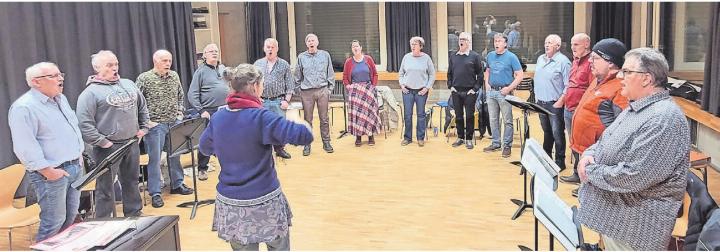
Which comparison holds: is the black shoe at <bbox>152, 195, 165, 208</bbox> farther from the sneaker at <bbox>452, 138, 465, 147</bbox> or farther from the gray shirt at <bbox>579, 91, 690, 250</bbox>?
the gray shirt at <bbox>579, 91, 690, 250</bbox>

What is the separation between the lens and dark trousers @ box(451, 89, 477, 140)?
675 centimetres

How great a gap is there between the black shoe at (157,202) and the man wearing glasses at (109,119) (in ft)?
1.39

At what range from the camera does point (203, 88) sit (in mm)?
5742

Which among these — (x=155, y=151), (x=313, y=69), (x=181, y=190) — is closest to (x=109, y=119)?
(x=155, y=151)

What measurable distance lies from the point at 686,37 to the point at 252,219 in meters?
6.16

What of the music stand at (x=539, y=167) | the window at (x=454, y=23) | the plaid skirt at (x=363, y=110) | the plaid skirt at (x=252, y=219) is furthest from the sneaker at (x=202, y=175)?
the window at (x=454, y=23)

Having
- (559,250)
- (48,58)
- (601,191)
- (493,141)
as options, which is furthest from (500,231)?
(48,58)

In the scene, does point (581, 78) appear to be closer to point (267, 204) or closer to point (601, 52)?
point (601, 52)

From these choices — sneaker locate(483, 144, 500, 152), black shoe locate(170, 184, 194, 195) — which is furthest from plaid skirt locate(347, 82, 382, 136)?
black shoe locate(170, 184, 194, 195)

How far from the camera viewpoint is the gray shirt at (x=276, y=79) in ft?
20.8

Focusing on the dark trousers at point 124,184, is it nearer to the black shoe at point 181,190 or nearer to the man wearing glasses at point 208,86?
the black shoe at point 181,190

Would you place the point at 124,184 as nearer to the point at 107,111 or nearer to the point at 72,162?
the point at 107,111

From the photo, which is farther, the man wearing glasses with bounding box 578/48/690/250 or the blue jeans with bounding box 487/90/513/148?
the blue jeans with bounding box 487/90/513/148

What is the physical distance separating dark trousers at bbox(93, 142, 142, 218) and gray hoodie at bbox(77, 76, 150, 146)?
0.12 m
